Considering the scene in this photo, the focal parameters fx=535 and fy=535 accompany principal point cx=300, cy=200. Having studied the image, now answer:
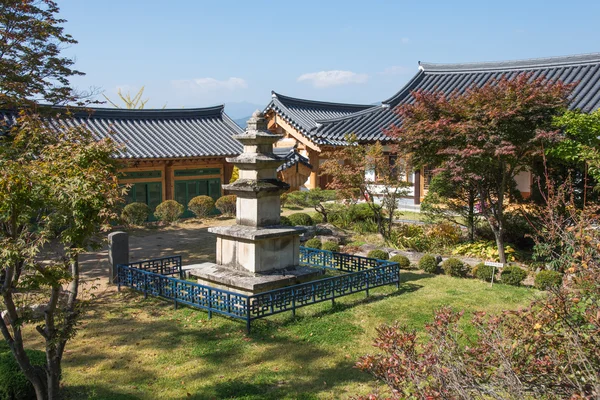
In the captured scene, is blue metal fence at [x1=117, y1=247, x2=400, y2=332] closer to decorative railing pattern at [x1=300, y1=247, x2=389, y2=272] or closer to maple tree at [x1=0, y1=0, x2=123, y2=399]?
decorative railing pattern at [x1=300, y1=247, x2=389, y2=272]

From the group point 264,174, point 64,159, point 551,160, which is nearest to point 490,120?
point 551,160

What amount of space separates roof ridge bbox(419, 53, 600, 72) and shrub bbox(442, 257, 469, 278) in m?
12.3

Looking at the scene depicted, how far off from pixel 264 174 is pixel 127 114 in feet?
56.3

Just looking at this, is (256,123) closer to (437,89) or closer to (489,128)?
(489,128)

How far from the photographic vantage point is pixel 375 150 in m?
18.1

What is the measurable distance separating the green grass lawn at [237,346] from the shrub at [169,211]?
34.2 ft

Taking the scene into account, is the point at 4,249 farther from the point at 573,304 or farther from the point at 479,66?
the point at 479,66

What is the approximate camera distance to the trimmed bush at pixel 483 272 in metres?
13.7

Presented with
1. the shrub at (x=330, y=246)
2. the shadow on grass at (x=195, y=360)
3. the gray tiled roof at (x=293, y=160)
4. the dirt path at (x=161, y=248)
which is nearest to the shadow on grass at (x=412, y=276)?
the shrub at (x=330, y=246)

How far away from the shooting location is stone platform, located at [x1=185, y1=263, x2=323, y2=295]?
37.6 ft

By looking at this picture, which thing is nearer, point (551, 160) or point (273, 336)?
point (273, 336)

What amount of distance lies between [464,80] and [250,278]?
16.8 meters

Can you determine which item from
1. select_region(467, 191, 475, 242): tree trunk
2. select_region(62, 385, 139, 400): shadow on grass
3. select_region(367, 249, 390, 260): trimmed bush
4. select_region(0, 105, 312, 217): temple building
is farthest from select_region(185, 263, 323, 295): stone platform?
select_region(0, 105, 312, 217): temple building

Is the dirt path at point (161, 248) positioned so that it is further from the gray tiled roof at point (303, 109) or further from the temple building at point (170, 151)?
the gray tiled roof at point (303, 109)
